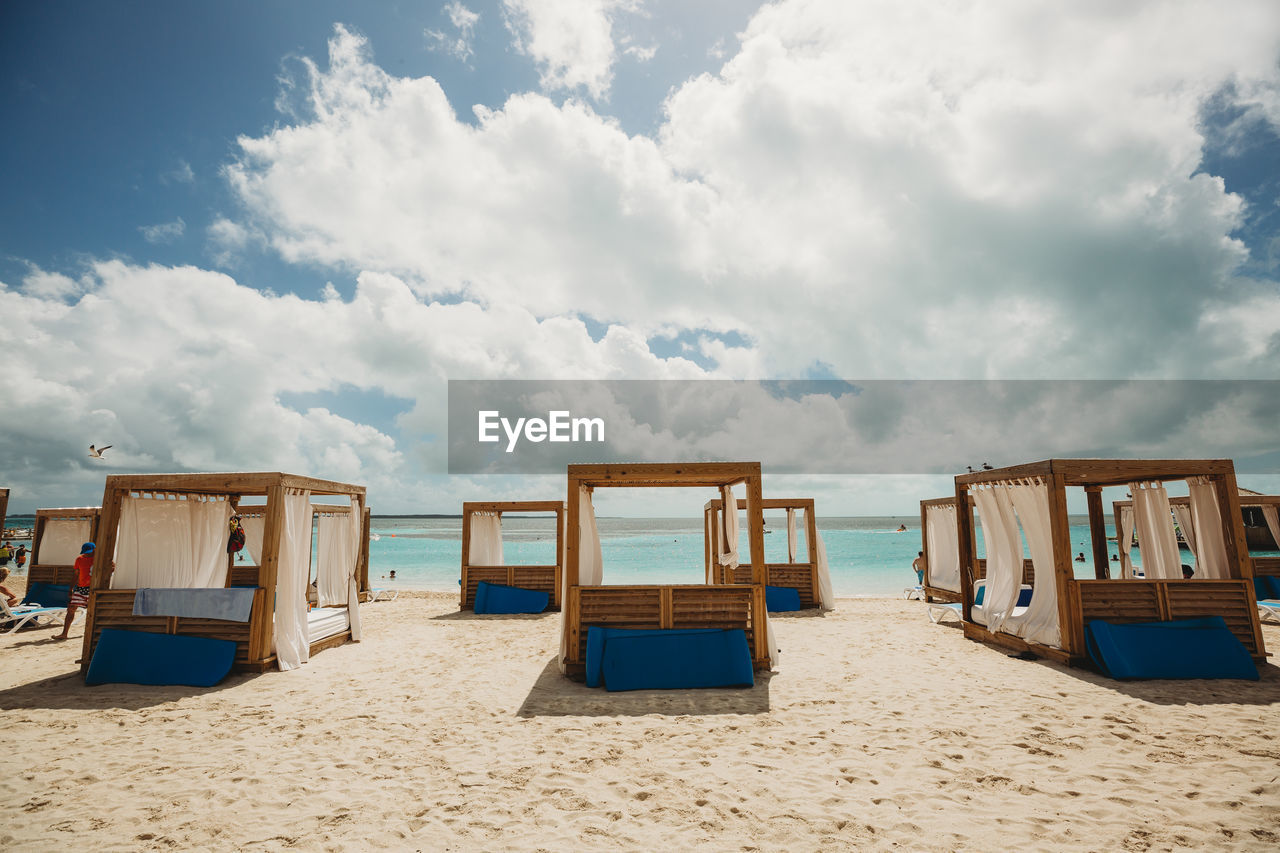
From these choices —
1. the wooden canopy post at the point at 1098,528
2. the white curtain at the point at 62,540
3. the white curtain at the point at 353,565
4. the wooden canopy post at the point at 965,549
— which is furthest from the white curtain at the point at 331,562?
the wooden canopy post at the point at 1098,528

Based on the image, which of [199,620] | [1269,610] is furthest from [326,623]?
[1269,610]

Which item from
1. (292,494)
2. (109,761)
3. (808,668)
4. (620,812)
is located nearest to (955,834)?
(620,812)

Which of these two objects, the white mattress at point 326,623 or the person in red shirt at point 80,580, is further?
the person in red shirt at point 80,580

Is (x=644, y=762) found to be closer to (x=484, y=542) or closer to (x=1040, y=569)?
Answer: (x=1040, y=569)

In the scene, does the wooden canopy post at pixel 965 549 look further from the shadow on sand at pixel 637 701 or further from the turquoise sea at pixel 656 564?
the turquoise sea at pixel 656 564

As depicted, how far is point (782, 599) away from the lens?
48.0 feet

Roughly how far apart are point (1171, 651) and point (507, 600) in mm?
12099

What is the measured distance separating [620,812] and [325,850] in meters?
1.90

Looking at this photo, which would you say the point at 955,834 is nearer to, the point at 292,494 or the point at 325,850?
the point at 325,850

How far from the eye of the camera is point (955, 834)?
399 cm

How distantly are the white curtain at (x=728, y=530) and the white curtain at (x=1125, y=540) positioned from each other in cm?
897

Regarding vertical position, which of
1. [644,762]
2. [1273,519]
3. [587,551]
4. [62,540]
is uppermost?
[1273,519]

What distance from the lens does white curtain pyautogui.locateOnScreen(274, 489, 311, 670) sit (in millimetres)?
8680

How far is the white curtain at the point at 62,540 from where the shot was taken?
15.7 metres
